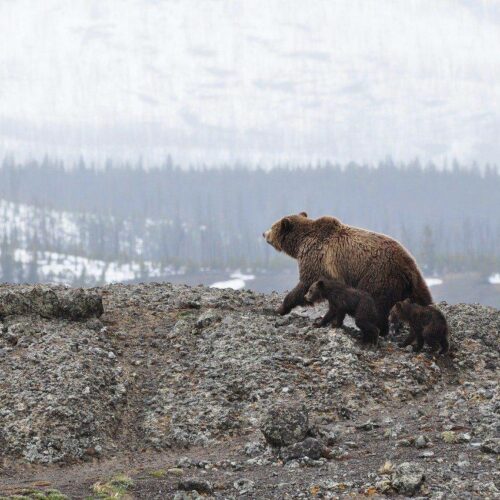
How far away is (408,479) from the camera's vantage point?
8969mm

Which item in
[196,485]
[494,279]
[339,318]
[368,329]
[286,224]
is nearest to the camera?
[196,485]


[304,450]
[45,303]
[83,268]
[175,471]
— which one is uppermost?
[45,303]

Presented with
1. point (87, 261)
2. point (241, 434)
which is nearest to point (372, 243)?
point (241, 434)

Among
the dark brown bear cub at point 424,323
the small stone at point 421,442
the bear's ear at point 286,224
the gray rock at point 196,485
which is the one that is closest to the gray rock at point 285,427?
the small stone at point 421,442

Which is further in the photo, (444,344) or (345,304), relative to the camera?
(444,344)

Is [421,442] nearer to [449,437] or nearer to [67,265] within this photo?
[449,437]

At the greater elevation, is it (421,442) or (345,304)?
(345,304)

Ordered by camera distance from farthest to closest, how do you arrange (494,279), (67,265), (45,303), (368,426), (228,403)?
(67,265)
(494,279)
(45,303)
(228,403)
(368,426)

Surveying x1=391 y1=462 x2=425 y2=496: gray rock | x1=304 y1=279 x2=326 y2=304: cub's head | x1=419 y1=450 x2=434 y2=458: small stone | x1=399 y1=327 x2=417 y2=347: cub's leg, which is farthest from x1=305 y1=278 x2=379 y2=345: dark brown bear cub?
x1=391 y1=462 x2=425 y2=496: gray rock

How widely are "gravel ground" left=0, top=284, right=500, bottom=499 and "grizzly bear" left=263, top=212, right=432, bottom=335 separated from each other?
734mm

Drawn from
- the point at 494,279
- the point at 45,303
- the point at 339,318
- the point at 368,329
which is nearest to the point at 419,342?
the point at 368,329

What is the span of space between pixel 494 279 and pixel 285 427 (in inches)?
6541

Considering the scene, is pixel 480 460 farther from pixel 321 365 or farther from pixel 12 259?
pixel 12 259

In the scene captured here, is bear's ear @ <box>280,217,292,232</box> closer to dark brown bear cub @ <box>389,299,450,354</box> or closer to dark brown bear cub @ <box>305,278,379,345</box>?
dark brown bear cub @ <box>305,278,379,345</box>
